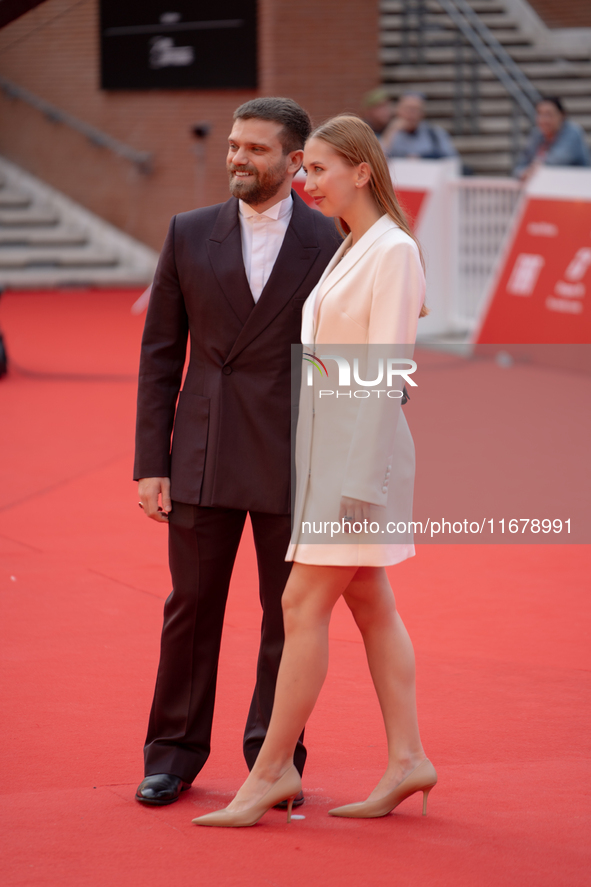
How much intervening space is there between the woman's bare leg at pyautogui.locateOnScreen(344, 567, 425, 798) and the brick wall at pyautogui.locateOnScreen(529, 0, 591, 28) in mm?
19020

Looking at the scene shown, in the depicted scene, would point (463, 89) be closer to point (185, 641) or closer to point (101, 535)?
point (101, 535)

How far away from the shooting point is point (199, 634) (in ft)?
10.3

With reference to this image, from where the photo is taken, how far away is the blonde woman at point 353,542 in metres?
2.69

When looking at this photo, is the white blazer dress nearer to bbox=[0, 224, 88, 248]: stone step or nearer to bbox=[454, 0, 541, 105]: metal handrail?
bbox=[454, 0, 541, 105]: metal handrail

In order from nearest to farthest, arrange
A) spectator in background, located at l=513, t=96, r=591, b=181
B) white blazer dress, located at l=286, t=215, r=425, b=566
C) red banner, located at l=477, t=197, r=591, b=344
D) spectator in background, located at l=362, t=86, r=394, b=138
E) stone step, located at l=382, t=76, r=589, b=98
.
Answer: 1. white blazer dress, located at l=286, t=215, r=425, b=566
2. red banner, located at l=477, t=197, r=591, b=344
3. spectator in background, located at l=513, t=96, r=591, b=181
4. spectator in background, located at l=362, t=86, r=394, b=138
5. stone step, located at l=382, t=76, r=589, b=98

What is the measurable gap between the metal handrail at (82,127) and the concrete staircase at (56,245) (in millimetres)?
1111

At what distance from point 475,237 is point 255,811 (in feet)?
31.4

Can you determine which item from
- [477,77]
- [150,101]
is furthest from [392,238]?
[150,101]

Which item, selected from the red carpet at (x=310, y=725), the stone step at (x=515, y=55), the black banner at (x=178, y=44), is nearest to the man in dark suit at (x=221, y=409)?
the red carpet at (x=310, y=725)

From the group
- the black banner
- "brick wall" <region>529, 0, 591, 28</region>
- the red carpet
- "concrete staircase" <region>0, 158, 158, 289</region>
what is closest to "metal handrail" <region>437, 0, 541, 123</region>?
"brick wall" <region>529, 0, 591, 28</region>

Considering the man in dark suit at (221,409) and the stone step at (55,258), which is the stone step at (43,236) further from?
the man in dark suit at (221,409)

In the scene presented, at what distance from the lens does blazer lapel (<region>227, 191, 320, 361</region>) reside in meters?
2.97

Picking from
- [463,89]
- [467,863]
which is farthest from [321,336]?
[463,89]

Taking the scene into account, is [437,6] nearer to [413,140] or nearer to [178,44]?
[178,44]
